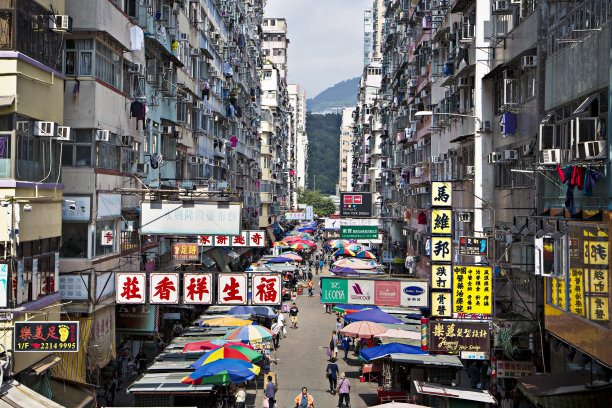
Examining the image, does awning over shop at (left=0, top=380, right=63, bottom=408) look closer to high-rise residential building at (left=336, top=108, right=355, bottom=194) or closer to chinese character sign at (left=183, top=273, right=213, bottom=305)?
chinese character sign at (left=183, top=273, right=213, bottom=305)

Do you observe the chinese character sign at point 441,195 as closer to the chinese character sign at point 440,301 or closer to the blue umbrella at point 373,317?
the chinese character sign at point 440,301

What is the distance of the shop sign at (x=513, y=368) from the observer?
19.2m

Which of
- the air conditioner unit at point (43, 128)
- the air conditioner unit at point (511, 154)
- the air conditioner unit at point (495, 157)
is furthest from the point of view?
the air conditioner unit at point (495, 157)

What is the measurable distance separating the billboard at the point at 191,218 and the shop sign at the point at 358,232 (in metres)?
22.7

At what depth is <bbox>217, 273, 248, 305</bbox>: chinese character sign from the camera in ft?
65.4

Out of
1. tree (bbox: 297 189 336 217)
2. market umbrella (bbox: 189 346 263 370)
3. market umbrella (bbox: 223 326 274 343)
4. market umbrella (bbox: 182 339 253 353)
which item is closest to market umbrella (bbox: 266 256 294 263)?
market umbrella (bbox: 223 326 274 343)

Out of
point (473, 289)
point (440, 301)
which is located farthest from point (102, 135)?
point (473, 289)

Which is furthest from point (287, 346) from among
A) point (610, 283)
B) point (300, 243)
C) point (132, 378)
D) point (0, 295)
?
point (300, 243)

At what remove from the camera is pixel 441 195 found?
2336 centimetres

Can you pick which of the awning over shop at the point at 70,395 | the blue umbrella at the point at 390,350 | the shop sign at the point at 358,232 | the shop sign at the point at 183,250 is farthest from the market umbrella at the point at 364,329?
the shop sign at the point at 358,232

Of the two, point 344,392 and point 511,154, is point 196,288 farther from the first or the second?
point 511,154

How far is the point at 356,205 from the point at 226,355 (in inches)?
1131

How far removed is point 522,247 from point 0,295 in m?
14.7

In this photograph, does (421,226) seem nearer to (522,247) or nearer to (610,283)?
(522,247)
